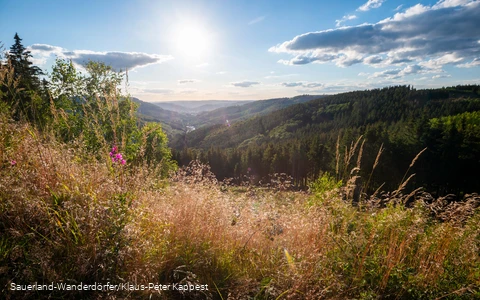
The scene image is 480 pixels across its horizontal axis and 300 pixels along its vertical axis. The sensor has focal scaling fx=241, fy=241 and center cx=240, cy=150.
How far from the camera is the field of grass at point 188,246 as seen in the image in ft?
7.59

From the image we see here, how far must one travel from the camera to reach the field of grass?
7.59 ft

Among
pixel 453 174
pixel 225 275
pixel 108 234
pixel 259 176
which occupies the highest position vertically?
pixel 108 234

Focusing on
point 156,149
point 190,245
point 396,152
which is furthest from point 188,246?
point 396,152

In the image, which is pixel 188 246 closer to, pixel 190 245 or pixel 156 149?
pixel 190 245

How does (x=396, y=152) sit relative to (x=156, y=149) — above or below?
below

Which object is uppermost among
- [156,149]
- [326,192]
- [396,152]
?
[326,192]

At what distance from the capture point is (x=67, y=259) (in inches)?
90.8

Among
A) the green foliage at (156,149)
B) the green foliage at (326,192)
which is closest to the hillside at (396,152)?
the green foliage at (326,192)

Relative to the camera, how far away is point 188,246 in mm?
2961

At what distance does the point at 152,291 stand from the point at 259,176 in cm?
6968

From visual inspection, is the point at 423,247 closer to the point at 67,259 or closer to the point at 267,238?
the point at 267,238

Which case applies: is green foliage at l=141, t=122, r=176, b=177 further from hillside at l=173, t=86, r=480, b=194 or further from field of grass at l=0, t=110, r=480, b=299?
hillside at l=173, t=86, r=480, b=194

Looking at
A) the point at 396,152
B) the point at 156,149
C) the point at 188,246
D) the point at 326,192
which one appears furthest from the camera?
the point at 396,152

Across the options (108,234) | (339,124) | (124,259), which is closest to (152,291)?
(124,259)
